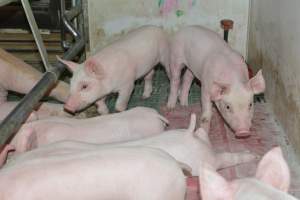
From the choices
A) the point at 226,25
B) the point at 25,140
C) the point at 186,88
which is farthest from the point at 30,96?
the point at 226,25

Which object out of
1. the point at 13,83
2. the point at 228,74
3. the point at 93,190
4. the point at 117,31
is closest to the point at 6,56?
the point at 13,83

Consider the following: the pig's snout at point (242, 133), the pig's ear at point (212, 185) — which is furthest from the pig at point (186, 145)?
the pig's ear at point (212, 185)

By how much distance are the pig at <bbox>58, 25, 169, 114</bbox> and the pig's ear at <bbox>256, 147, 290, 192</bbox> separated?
217 cm

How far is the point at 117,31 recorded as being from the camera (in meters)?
5.19

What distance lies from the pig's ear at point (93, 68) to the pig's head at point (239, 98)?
83 cm

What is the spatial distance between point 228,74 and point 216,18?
5.12 ft

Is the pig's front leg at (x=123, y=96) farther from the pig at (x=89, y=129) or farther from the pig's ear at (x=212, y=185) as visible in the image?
the pig's ear at (x=212, y=185)

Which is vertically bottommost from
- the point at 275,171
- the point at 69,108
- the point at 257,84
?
the point at 69,108

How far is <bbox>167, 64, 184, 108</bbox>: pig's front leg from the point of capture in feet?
14.6

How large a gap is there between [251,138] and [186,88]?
0.86 metres

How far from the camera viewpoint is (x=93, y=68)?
3818 mm

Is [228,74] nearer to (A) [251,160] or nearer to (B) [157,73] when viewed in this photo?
(A) [251,160]

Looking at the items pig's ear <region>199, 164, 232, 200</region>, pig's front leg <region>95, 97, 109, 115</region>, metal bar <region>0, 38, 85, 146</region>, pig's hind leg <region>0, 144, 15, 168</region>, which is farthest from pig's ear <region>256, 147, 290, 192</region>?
pig's front leg <region>95, 97, 109, 115</region>

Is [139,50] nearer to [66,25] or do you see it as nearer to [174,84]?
[174,84]
